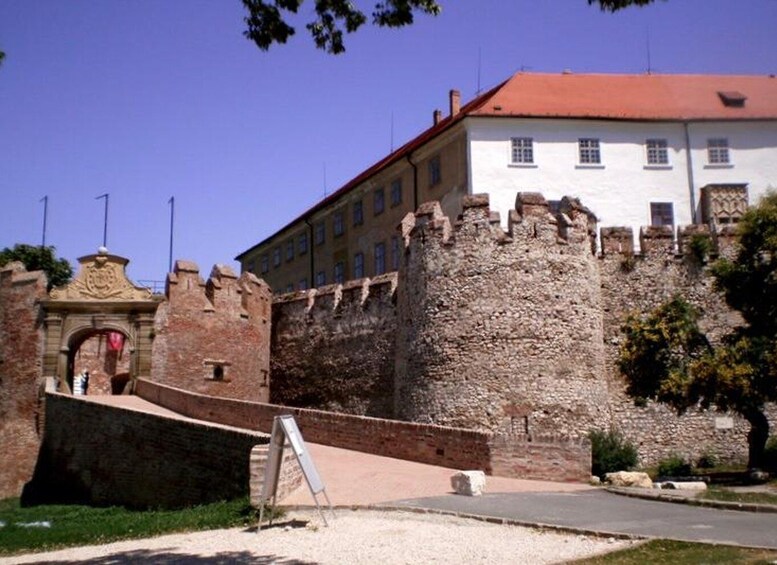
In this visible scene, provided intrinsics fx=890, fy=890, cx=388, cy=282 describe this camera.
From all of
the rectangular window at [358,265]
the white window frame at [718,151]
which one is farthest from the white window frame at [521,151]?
the rectangular window at [358,265]

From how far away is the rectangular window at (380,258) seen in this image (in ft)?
138

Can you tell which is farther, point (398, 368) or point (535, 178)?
point (535, 178)

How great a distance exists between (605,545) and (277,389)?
74.4 feet

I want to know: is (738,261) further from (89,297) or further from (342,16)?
(89,297)

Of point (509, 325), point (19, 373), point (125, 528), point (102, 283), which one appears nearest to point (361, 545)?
point (125, 528)

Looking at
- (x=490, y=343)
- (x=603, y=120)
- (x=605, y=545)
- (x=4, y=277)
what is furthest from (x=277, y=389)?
(x=605, y=545)

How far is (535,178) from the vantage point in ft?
114

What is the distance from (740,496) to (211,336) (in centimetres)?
1994

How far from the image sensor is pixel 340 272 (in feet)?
153

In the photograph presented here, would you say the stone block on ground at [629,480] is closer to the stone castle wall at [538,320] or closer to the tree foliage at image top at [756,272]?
the stone castle wall at [538,320]

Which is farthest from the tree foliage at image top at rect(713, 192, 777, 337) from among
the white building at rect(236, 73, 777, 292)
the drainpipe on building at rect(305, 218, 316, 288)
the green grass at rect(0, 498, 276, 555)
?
the drainpipe on building at rect(305, 218, 316, 288)

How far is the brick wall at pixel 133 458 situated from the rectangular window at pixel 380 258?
61.9 ft

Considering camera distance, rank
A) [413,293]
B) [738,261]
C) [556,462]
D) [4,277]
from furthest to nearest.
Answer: [4,277] → [413,293] → [738,261] → [556,462]

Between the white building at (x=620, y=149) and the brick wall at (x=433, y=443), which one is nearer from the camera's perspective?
the brick wall at (x=433, y=443)
